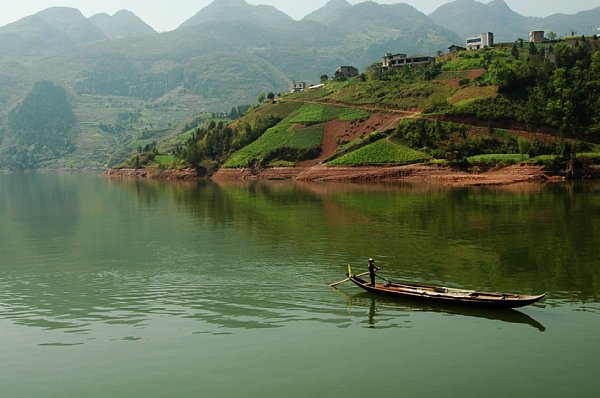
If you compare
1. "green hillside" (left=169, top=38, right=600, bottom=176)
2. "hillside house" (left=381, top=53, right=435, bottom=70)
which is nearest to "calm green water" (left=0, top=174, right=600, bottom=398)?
"green hillside" (left=169, top=38, right=600, bottom=176)

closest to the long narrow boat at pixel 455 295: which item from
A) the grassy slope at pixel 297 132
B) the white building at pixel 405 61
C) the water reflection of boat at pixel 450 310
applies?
the water reflection of boat at pixel 450 310

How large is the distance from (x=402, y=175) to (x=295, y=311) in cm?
9796

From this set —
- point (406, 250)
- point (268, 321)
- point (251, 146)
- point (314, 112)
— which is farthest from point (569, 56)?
point (268, 321)

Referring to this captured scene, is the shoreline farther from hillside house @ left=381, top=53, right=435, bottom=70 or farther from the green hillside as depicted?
hillside house @ left=381, top=53, right=435, bottom=70

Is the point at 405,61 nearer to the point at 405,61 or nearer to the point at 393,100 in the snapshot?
the point at 405,61

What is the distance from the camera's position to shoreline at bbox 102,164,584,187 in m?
109

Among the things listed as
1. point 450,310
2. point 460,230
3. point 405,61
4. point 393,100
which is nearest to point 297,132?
point 393,100

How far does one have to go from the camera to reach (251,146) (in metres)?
168

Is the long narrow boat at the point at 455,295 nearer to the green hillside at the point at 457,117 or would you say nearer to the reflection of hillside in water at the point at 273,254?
the reflection of hillside in water at the point at 273,254

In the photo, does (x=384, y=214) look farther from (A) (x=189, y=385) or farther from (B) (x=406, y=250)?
(A) (x=189, y=385)

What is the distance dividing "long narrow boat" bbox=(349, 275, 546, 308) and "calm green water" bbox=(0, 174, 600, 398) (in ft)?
2.20

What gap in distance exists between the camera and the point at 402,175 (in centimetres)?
12675

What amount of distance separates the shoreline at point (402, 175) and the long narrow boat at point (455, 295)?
3210 inches

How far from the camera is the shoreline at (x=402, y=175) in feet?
356
